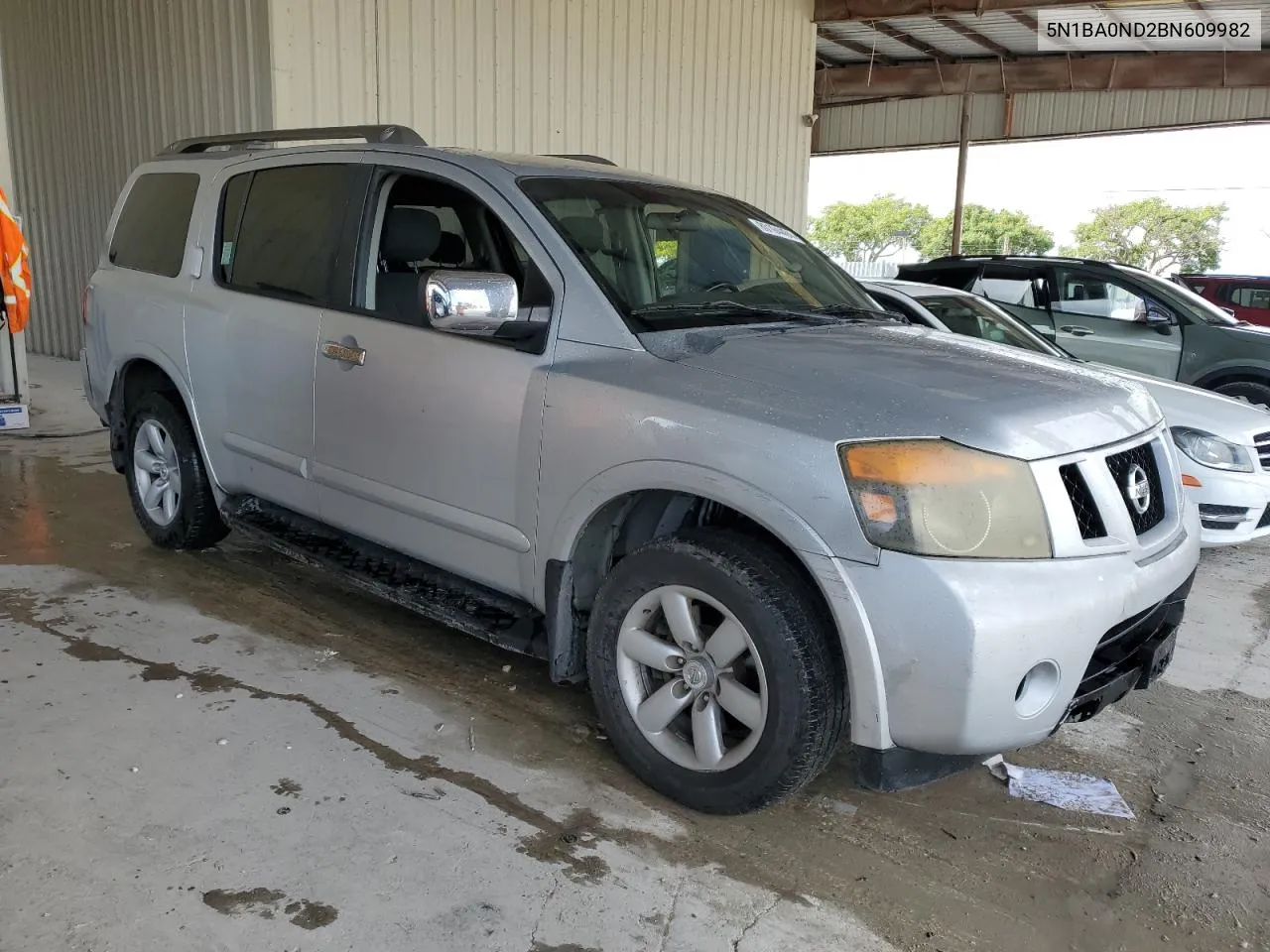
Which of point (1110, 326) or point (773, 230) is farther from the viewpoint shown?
point (1110, 326)

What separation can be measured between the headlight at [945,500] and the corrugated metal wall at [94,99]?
7053 mm

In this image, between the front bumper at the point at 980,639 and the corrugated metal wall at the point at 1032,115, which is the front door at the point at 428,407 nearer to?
the front bumper at the point at 980,639

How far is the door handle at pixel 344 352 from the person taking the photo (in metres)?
3.51

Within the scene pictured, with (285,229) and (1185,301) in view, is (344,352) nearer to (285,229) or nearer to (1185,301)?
(285,229)

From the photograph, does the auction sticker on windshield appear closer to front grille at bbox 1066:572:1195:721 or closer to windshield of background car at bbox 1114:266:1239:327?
front grille at bbox 1066:572:1195:721

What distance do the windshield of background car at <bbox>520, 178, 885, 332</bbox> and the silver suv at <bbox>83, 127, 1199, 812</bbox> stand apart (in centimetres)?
2

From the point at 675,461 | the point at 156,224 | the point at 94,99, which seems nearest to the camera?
the point at 675,461

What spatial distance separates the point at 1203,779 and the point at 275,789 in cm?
274

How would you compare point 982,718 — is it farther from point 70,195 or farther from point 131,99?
point 70,195

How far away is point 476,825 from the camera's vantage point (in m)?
2.70

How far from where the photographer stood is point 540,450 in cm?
298

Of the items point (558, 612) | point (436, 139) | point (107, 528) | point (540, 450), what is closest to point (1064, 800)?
point (558, 612)

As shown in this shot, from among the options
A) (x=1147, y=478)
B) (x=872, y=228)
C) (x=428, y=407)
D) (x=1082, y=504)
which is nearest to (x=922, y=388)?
(x=1082, y=504)

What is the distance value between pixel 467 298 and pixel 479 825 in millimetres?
1407
